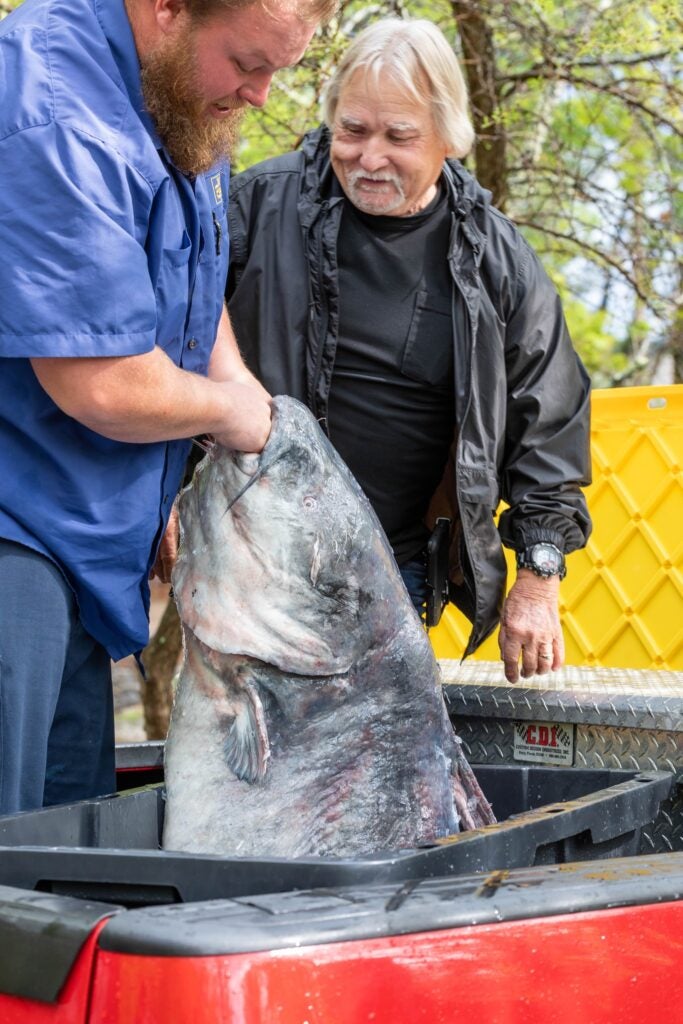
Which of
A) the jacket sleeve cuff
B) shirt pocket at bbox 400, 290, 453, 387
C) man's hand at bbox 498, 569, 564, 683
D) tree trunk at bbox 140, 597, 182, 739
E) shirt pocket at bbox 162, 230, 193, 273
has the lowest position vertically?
tree trunk at bbox 140, 597, 182, 739

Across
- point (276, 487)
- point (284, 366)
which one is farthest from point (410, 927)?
point (284, 366)

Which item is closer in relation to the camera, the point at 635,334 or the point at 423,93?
the point at 423,93

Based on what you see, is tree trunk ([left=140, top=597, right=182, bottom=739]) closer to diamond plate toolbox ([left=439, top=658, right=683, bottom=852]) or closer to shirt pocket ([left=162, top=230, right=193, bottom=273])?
diamond plate toolbox ([left=439, top=658, right=683, bottom=852])

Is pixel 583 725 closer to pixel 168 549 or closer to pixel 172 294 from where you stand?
pixel 168 549

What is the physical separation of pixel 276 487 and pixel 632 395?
2405mm

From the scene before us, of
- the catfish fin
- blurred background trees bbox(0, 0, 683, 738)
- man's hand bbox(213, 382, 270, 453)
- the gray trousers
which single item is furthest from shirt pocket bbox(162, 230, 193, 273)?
blurred background trees bbox(0, 0, 683, 738)

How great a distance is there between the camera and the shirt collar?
2479mm

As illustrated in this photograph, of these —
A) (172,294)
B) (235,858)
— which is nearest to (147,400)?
(172,294)

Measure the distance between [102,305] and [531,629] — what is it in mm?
1651

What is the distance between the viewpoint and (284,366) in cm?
359

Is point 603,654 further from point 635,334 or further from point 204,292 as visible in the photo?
point 635,334

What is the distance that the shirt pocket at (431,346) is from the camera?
11.9ft

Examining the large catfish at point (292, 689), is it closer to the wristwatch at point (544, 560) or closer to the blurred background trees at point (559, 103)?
the wristwatch at point (544, 560)

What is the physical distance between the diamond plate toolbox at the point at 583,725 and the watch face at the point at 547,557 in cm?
33
